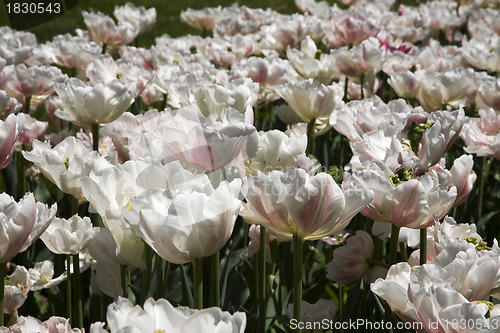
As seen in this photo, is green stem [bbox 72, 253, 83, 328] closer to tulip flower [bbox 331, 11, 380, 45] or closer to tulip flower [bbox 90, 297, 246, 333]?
tulip flower [bbox 90, 297, 246, 333]

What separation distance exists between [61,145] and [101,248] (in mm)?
345

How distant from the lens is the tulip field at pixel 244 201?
3.39 feet

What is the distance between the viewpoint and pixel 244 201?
173 cm

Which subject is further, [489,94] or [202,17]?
[202,17]

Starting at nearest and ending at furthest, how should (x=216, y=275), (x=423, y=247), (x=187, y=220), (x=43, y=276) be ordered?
(x=187, y=220) → (x=216, y=275) → (x=423, y=247) → (x=43, y=276)

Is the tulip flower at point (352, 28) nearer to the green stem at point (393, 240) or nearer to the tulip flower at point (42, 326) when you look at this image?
the green stem at point (393, 240)

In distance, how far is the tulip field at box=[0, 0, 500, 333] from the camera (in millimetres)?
1033

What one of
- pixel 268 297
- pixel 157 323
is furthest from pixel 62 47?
pixel 157 323

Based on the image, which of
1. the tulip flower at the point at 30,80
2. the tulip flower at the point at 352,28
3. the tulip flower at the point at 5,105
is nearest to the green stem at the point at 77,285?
the tulip flower at the point at 5,105

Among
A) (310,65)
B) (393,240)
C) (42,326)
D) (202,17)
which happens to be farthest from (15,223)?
(202,17)

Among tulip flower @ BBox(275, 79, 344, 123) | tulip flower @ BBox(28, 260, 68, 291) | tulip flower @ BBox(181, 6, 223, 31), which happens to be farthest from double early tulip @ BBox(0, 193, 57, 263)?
tulip flower @ BBox(181, 6, 223, 31)

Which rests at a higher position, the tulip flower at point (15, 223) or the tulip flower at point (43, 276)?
the tulip flower at point (15, 223)

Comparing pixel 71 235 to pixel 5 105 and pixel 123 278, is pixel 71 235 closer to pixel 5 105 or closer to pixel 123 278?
pixel 123 278

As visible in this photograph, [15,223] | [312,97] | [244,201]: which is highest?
[15,223]
